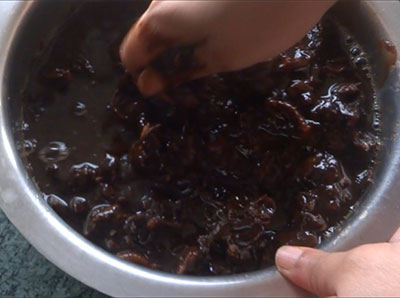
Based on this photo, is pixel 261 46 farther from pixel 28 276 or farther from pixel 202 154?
pixel 28 276

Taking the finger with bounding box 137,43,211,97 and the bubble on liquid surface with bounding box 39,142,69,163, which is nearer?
the finger with bounding box 137,43,211,97

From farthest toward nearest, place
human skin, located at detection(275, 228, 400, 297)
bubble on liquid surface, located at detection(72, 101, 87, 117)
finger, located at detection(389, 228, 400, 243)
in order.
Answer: bubble on liquid surface, located at detection(72, 101, 87, 117)
finger, located at detection(389, 228, 400, 243)
human skin, located at detection(275, 228, 400, 297)

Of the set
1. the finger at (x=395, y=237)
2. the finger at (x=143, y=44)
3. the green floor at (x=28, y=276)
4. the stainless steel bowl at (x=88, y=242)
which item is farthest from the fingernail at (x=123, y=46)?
the finger at (x=395, y=237)

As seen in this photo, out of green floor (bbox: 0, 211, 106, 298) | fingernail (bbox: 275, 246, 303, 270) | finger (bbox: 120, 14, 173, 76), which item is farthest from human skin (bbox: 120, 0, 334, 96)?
green floor (bbox: 0, 211, 106, 298)

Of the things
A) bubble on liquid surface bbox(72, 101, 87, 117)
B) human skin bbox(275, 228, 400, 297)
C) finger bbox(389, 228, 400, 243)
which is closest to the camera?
human skin bbox(275, 228, 400, 297)

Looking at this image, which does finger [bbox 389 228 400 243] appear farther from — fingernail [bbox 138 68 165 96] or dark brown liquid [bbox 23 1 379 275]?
fingernail [bbox 138 68 165 96]

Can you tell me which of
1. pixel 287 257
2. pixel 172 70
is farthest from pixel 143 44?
pixel 287 257

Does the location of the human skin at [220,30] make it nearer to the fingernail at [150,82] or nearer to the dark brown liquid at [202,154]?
the fingernail at [150,82]

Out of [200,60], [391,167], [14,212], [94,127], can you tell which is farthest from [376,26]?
[14,212]
